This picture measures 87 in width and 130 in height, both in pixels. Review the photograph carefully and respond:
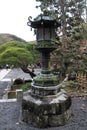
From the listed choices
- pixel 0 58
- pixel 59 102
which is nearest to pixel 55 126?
pixel 59 102

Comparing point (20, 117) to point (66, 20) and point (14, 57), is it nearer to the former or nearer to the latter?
point (14, 57)

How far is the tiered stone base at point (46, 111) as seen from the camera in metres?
7.33

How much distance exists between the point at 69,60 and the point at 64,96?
6.71m

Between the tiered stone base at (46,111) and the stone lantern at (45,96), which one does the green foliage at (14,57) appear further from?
the tiered stone base at (46,111)

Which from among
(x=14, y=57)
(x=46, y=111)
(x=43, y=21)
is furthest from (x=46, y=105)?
(x=14, y=57)

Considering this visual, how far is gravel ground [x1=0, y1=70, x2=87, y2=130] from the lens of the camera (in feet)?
23.6

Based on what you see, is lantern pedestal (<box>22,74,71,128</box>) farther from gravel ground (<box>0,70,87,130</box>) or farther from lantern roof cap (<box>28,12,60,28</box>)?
lantern roof cap (<box>28,12,60,28</box>)

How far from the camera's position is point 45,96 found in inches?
306

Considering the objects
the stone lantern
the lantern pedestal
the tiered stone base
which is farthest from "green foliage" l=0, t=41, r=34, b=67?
the tiered stone base

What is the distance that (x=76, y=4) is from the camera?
66.9ft

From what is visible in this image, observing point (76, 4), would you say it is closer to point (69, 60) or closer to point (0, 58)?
point (69, 60)

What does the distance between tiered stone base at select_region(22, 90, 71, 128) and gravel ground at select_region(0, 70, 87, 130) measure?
246 millimetres

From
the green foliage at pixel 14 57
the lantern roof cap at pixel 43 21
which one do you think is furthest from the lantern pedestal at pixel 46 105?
the green foliage at pixel 14 57

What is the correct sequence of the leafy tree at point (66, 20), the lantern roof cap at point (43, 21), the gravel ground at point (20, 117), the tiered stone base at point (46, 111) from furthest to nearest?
the leafy tree at point (66, 20), the lantern roof cap at point (43, 21), the tiered stone base at point (46, 111), the gravel ground at point (20, 117)
